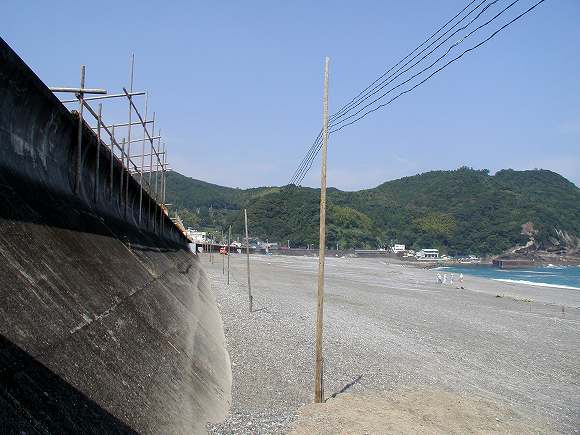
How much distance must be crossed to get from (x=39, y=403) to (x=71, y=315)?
80.7 inches

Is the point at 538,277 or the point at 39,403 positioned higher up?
the point at 39,403

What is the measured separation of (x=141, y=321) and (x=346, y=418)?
4842 mm

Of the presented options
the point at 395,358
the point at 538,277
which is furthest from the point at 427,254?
the point at 395,358

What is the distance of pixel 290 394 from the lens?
12938 millimetres

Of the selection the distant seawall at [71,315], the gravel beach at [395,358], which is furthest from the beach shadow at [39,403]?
the gravel beach at [395,358]

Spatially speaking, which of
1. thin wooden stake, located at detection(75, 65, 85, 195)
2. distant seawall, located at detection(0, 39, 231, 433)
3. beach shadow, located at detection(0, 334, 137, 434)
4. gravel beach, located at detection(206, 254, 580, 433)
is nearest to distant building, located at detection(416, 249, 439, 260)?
gravel beach, located at detection(206, 254, 580, 433)

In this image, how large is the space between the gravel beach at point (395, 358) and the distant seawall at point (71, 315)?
147cm

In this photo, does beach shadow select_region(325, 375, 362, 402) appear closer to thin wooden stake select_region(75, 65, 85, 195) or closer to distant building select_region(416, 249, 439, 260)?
thin wooden stake select_region(75, 65, 85, 195)

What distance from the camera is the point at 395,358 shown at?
18703mm

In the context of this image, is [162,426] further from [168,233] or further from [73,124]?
[168,233]

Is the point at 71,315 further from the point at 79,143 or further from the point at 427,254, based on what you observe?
the point at 427,254

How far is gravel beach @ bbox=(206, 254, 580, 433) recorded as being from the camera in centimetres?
1293

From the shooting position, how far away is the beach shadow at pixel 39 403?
4.06 metres

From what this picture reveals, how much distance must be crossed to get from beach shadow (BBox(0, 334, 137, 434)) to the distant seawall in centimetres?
1
